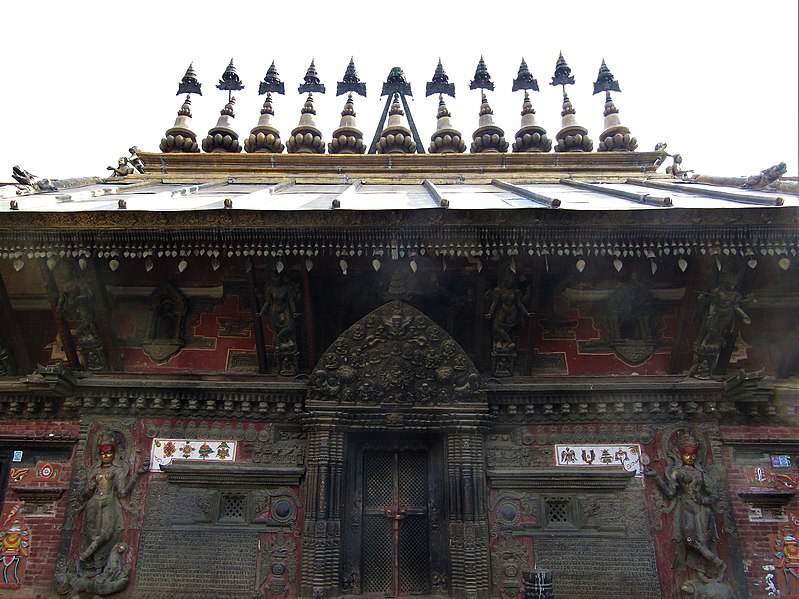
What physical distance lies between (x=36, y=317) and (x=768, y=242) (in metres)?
9.02

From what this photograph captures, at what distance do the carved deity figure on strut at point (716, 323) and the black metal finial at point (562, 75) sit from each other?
29.8ft

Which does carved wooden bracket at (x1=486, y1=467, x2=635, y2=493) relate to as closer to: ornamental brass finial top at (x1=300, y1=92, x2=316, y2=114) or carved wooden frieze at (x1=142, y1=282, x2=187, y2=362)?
carved wooden frieze at (x1=142, y1=282, x2=187, y2=362)

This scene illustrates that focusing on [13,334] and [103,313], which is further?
[13,334]

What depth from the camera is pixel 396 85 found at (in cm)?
1492

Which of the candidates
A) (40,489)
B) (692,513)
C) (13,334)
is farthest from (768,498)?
(13,334)

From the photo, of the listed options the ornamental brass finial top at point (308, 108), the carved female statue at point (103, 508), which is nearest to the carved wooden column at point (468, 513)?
the carved female statue at point (103, 508)

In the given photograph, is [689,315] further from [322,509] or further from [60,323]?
[60,323]

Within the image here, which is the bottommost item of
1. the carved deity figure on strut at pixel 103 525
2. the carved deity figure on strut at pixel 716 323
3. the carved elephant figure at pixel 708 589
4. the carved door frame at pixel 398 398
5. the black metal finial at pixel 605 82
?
the carved elephant figure at pixel 708 589

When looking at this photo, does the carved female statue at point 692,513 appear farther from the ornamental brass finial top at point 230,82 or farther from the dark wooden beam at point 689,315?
the ornamental brass finial top at point 230,82

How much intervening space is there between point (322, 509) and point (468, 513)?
166 centimetres

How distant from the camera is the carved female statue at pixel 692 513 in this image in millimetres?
6129

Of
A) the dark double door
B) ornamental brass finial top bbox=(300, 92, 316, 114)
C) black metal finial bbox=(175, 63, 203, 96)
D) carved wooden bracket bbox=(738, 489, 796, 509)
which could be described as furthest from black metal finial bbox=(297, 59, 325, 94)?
carved wooden bracket bbox=(738, 489, 796, 509)

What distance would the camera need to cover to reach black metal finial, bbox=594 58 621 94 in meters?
13.4

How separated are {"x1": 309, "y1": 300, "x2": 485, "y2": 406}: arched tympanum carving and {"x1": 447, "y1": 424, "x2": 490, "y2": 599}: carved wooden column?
0.52 meters
